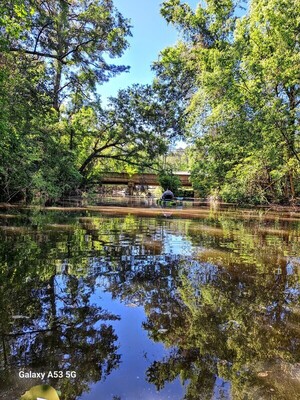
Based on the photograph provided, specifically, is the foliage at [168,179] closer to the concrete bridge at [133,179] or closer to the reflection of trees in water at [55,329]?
the concrete bridge at [133,179]

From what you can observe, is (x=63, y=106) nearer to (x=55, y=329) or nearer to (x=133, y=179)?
(x=133, y=179)

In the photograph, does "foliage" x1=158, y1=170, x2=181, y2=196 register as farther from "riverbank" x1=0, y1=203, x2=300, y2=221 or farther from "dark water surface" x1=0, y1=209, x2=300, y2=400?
"dark water surface" x1=0, y1=209, x2=300, y2=400

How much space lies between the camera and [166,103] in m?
25.5

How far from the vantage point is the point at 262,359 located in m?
2.25

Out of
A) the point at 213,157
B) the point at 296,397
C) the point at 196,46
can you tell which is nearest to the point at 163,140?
the point at 213,157

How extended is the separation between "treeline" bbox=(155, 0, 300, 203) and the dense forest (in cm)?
8

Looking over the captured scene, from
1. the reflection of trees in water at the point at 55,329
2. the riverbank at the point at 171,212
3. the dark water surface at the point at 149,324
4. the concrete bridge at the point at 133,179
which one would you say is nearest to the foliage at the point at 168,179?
the concrete bridge at the point at 133,179

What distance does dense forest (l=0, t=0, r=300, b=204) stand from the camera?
47.8ft

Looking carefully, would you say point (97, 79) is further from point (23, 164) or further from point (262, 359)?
point (262, 359)

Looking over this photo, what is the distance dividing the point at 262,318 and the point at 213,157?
21.1 metres

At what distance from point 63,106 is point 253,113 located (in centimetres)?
1709

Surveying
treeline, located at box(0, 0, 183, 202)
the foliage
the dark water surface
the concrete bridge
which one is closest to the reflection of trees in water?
the dark water surface

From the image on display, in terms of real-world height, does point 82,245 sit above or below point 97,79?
below

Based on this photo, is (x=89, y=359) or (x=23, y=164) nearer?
(x=89, y=359)
